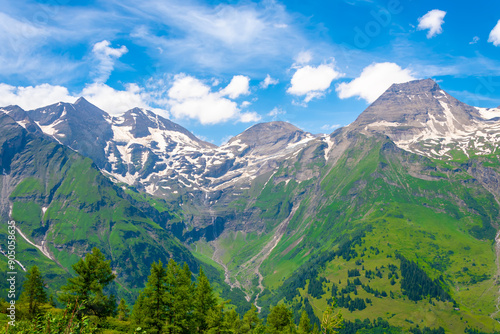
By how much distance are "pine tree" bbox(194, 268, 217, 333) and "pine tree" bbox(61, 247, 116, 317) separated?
15276mm

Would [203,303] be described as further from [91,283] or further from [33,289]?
[33,289]

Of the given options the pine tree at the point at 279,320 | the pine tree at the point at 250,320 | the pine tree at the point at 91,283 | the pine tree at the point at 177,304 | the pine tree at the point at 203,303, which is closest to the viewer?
the pine tree at the point at 91,283

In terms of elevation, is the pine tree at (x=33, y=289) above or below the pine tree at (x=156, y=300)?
below

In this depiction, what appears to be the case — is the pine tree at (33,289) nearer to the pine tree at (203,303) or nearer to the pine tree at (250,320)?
the pine tree at (203,303)

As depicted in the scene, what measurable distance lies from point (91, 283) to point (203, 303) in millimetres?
19200

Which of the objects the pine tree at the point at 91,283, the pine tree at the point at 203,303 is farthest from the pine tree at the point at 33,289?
the pine tree at the point at 203,303

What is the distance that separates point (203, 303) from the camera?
5559 centimetres

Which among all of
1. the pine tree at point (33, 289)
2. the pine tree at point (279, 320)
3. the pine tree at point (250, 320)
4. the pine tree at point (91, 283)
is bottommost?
the pine tree at point (33, 289)

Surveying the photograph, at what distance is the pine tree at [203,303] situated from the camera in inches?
2128

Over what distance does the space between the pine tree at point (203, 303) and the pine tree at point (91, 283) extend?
15276mm

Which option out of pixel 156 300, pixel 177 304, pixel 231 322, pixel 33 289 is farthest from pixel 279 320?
pixel 33 289

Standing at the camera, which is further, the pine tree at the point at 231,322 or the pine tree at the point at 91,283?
the pine tree at the point at 231,322

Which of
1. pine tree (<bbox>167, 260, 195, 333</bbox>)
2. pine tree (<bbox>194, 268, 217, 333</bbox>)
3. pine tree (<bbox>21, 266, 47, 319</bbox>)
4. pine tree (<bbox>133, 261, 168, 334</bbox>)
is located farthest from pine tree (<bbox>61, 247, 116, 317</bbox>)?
pine tree (<bbox>21, 266, 47, 319</bbox>)

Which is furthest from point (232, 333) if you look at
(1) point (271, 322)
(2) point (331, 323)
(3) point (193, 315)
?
(2) point (331, 323)
